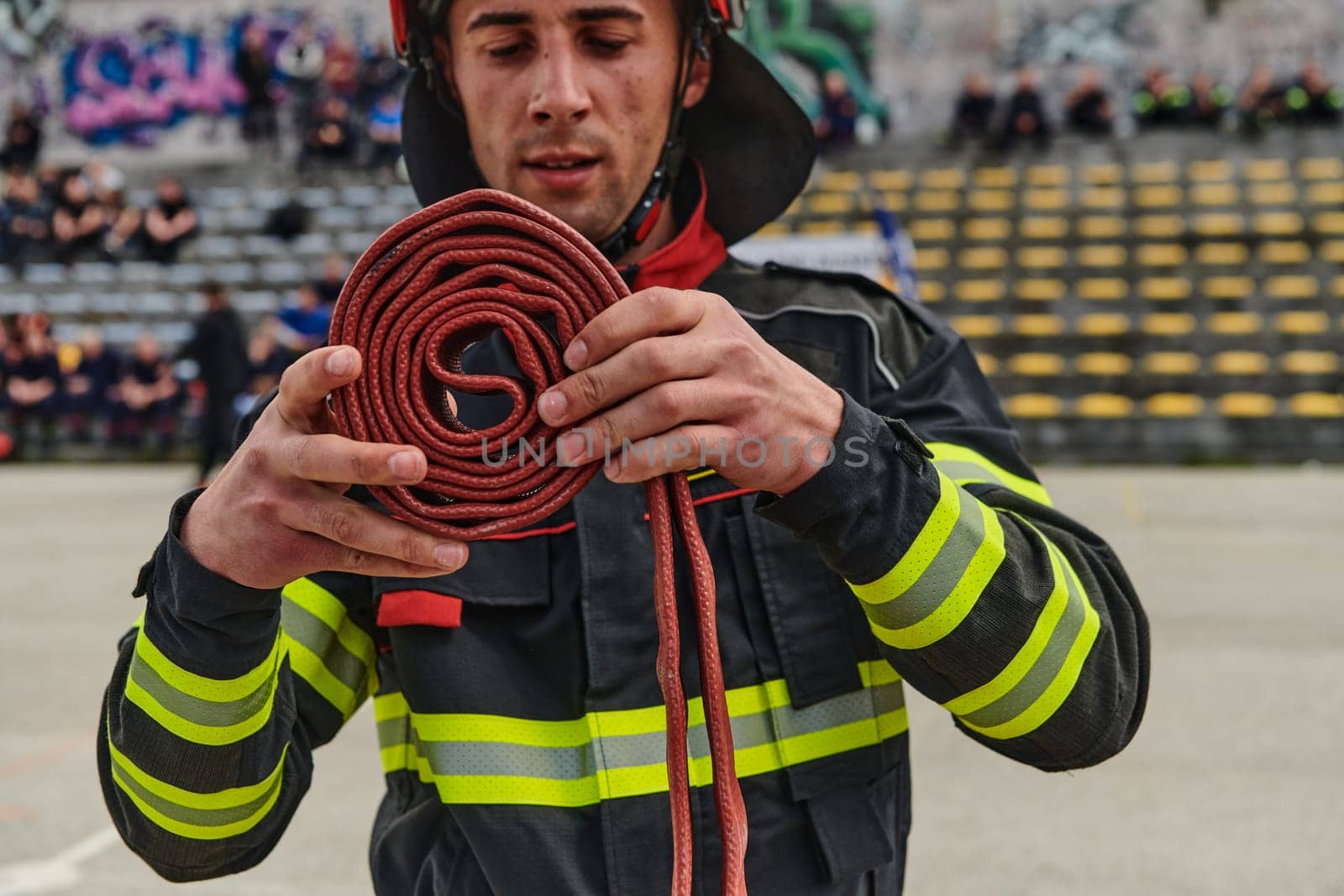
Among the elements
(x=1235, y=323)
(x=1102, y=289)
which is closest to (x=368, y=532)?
(x=1235, y=323)

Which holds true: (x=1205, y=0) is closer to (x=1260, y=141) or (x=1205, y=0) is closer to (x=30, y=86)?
(x=1260, y=141)

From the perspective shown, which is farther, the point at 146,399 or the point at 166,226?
the point at 166,226

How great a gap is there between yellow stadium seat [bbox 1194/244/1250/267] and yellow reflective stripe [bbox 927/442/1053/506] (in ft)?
48.7

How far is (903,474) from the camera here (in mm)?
1089

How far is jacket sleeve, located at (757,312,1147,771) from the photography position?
1.07 meters

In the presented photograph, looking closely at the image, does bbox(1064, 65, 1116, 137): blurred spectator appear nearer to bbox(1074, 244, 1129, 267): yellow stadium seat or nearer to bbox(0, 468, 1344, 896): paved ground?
bbox(1074, 244, 1129, 267): yellow stadium seat

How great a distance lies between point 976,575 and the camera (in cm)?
115

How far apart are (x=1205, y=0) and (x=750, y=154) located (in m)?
19.1

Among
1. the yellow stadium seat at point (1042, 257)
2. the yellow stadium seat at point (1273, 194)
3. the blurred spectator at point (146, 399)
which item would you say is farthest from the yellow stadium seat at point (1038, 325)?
the blurred spectator at point (146, 399)

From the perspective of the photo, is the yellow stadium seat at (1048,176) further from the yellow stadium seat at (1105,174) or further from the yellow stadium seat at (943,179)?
the yellow stadium seat at (943,179)

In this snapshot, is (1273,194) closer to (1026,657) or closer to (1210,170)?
(1210,170)

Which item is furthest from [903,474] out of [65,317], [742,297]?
[65,317]

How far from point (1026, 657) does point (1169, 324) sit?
1416 cm

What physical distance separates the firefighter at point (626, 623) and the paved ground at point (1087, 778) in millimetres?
1987
